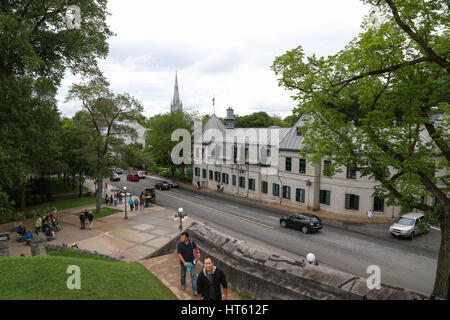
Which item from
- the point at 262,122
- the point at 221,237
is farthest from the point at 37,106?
the point at 262,122

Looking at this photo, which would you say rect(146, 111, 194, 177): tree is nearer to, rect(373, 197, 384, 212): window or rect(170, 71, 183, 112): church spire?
rect(373, 197, 384, 212): window

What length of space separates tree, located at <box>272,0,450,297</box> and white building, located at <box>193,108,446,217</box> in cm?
1170

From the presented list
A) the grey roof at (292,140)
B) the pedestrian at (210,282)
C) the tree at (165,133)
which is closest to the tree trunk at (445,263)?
the pedestrian at (210,282)

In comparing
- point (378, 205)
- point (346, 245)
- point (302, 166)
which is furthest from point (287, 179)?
point (346, 245)

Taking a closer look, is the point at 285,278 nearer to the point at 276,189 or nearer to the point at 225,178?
the point at 276,189

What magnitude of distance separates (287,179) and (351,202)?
780 centimetres

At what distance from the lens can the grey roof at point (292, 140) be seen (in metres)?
32.7

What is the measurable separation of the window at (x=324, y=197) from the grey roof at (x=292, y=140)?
594cm

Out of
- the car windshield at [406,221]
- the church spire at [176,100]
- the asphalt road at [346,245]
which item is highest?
the church spire at [176,100]

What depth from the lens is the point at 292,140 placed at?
33.5m

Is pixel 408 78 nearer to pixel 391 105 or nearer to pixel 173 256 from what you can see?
pixel 391 105

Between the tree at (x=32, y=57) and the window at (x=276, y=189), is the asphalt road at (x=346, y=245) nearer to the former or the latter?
the window at (x=276, y=189)

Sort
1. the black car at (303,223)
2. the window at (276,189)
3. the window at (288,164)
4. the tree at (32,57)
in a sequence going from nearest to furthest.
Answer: the tree at (32,57)
the black car at (303,223)
the window at (288,164)
the window at (276,189)

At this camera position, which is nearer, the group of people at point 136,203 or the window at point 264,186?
the group of people at point 136,203
